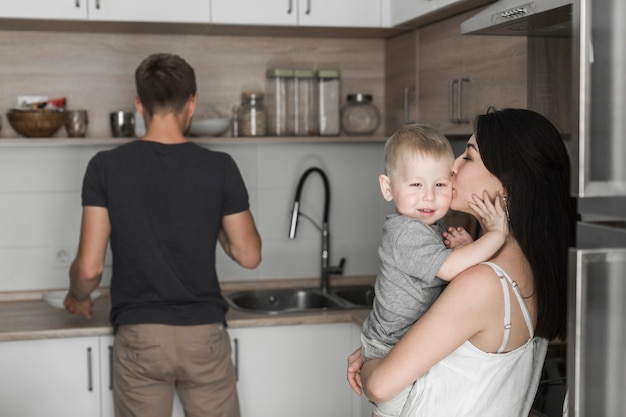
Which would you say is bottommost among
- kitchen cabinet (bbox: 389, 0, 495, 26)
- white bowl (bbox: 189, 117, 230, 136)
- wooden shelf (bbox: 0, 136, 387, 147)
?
wooden shelf (bbox: 0, 136, 387, 147)

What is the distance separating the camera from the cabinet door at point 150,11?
3.04 meters

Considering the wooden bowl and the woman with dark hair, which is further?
the wooden bowl

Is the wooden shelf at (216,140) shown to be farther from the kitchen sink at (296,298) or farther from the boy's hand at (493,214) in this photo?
the boy's hand at (493,214)

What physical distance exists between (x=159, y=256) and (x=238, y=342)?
58 centimetres

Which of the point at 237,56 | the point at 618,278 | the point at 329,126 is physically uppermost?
the point at 237,56

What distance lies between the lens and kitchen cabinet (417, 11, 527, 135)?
2488 mm

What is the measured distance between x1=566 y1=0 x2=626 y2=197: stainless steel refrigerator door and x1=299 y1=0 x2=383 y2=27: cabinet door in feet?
6.68

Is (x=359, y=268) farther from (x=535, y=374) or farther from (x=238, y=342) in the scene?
(x=535, y=374)

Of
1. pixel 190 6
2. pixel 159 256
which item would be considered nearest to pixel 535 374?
pixel 159 256

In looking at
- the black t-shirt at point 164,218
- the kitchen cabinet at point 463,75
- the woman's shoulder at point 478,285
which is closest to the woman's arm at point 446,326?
the woman's shoulder at point 478,285

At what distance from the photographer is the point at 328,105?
355 cm

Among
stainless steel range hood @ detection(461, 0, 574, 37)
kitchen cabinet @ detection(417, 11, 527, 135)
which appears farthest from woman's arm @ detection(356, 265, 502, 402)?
kitchen cabinet @ detection(417, 11, 527, 135)

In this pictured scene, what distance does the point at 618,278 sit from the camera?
1.23 metres

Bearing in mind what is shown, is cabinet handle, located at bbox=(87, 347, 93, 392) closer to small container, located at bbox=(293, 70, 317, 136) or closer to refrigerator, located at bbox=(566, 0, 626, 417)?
small container, located at bbox=(293, 70, 317, 136)
